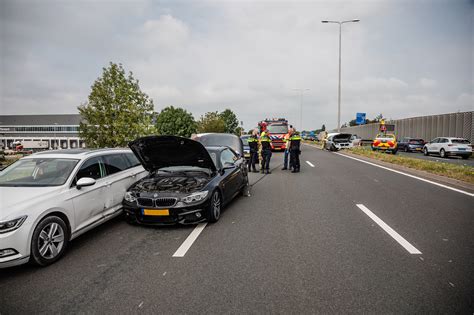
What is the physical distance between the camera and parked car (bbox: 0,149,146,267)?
11.0 ft

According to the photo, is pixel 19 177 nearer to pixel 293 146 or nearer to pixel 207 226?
pixel 207 226

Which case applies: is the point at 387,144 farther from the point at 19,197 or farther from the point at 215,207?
the point at 19,197

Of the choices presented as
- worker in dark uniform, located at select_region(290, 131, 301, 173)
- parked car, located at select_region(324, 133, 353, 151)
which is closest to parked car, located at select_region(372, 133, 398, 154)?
Result: parked car, located at select_region(324, 133, 353, 151)

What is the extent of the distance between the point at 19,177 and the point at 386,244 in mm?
5698

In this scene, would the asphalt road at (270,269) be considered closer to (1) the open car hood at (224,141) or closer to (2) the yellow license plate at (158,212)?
(2) the yellow license plate at (158,212)

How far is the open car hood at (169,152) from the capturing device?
5395 mm

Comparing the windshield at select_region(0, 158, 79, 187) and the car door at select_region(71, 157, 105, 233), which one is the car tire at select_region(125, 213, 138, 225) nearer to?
the car door at select_region(71, 157, 105, 233)

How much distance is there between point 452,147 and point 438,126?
7955mm

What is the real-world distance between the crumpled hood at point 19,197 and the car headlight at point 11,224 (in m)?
0.06

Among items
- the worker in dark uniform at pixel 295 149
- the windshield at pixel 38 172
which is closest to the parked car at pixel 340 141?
the worker in dark uniform at pixel 295 149

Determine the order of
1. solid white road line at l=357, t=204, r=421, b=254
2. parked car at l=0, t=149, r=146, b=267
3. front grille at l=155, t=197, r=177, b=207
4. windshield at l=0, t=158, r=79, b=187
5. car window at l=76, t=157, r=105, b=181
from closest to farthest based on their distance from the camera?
parked car at l=0, t=149, r=146, b=267
solid white road line at l=357, t=204, r=421, b=254
windshield at l=0, t=158, r=79, b=187
car window at l=76, t=157, r=105, b=181
front grille at l=155, t=197, r=177, b=207

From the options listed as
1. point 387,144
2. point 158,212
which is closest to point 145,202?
point 158,212

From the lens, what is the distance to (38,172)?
14.8ft

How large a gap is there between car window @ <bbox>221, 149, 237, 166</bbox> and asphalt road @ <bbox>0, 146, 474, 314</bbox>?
4.51 feet
